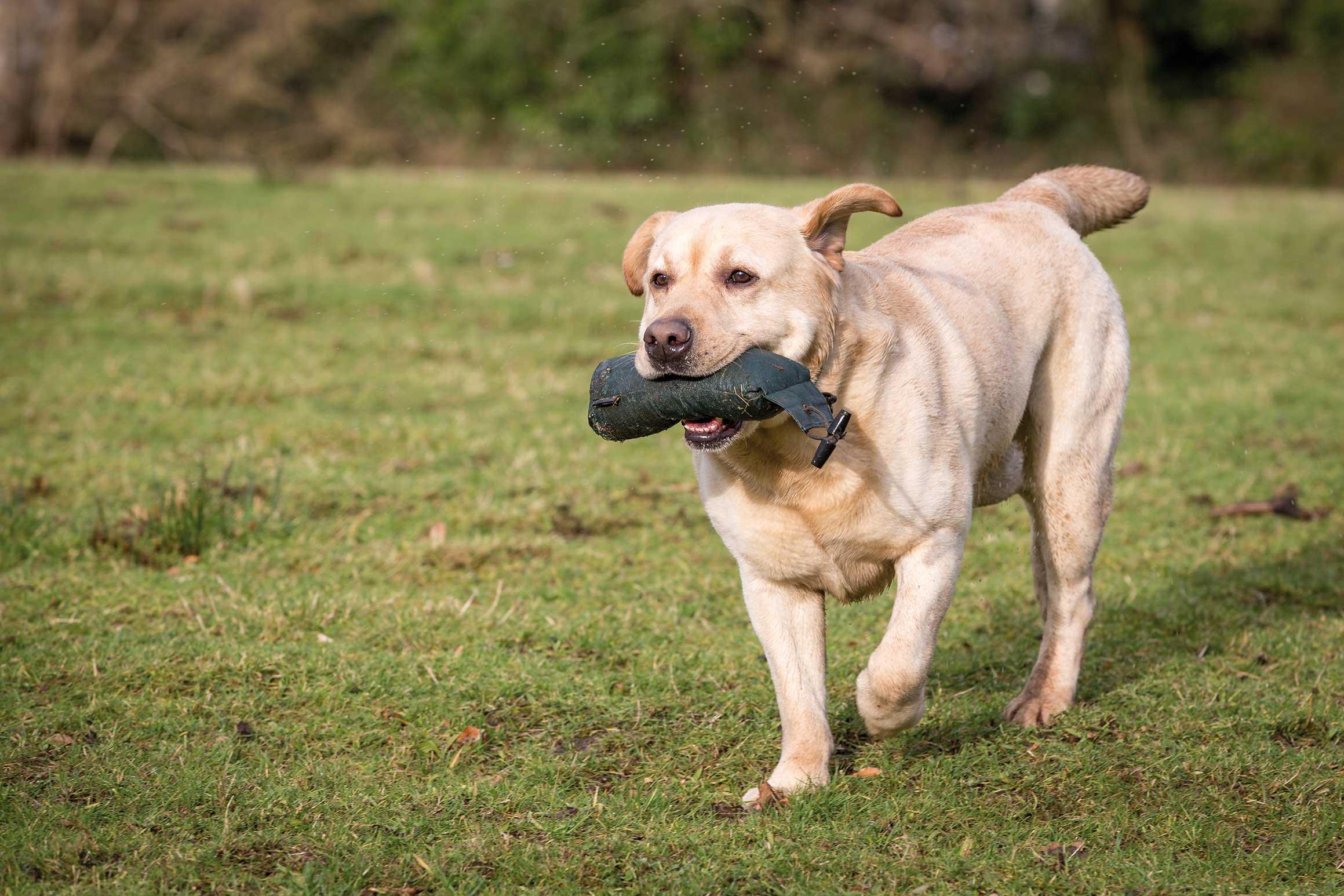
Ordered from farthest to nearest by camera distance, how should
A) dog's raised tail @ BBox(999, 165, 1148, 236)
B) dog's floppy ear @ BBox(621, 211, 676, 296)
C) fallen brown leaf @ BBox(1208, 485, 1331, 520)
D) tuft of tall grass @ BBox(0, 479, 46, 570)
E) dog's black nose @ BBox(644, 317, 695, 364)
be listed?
fallen brown leaf @ BBox(1208, 485, 1331, 520)
tuft of tall grass @ BBox(0, 479, 46, 570)
dog's raised tail @ BBox(999, 165, 1148, 236)
dog's floppy ear @ BBox(621, 211, 676, 296)
dog's black nose @ BBox(644, 317, 695, 364)

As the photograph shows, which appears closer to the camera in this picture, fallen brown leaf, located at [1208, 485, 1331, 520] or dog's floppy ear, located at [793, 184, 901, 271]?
dog's floppy ear, located at [793, 184, 901, 271]

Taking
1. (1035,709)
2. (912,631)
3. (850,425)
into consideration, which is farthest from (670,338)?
(1035,709)

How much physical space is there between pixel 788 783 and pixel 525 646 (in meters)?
1.57

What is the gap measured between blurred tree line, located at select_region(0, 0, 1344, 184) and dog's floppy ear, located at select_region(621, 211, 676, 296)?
18.2m

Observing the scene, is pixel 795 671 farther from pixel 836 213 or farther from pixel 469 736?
pixel 836 213

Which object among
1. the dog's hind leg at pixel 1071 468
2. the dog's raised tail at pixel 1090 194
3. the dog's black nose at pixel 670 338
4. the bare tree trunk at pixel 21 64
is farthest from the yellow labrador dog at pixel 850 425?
the bare tree trunk at pixel 21 64

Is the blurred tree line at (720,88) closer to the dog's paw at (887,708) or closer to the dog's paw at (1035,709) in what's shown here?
the dog's paw at (1035,709)

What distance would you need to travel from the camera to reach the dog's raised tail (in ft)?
17.6

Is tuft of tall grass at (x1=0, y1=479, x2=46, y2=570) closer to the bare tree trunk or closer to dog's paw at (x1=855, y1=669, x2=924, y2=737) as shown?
dog's paw at (x1=855, y1=669, x2=924, y2=737)

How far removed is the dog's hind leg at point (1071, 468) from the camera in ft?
15.8

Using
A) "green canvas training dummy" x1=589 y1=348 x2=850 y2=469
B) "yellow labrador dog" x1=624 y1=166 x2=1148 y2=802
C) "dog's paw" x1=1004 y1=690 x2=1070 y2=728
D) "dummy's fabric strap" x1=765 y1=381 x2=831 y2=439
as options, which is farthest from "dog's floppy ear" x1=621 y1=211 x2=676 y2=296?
"dog's paw" x1=1004 y1=690 x2=1070 y2=728

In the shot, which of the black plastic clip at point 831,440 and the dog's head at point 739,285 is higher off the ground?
the dog's head at point 739,285

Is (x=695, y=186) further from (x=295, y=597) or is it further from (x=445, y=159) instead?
(x=295, y=597)

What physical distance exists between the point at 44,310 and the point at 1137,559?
887 centimetres
